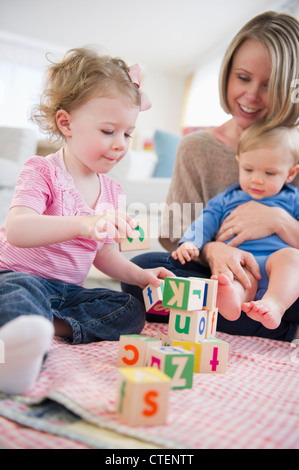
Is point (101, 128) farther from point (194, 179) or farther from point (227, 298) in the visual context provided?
point (194, 179)

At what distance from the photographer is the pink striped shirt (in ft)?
3.56

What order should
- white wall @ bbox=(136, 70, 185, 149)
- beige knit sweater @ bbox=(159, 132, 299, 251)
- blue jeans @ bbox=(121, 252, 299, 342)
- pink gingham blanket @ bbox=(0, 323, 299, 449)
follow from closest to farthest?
pink gingham blanket @ bbox=(0, 323, 299, 449) → blue jeans @ bbox=(121, 252, 299, 342) → beige knit sweater @ bbox=(159, 132, 299, 251) → white wall @ bbox=(136, 70, 185, 149)

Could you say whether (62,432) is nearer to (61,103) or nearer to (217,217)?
(61,103)

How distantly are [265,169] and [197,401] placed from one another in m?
0.87

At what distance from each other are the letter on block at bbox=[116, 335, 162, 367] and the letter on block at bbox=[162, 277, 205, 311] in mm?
97

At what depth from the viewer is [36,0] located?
5953 millimetres

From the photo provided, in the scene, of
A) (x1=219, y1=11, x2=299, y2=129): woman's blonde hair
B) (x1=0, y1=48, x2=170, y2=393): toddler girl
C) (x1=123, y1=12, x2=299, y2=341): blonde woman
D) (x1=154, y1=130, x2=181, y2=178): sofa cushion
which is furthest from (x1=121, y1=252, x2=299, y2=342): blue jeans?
(x1=154, y1=130, x2=181, y2=178): sofa cushion

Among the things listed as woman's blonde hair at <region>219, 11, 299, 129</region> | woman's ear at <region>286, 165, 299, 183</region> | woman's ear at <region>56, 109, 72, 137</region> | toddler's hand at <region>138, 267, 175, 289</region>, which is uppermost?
woman's blonde hair at <region>219, 11, 299, 129</region>

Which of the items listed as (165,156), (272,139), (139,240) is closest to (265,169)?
(272,139)

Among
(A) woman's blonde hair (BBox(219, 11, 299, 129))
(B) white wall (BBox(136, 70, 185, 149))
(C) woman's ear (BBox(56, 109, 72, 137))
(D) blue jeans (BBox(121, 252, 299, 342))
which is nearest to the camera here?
(C) woman's ear (BBox(56, 109, 72, 137))

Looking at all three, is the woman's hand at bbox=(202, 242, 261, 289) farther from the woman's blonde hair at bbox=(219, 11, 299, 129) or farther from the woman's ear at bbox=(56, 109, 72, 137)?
the woman's ear at bbox=(56, 109, 72, 137)
